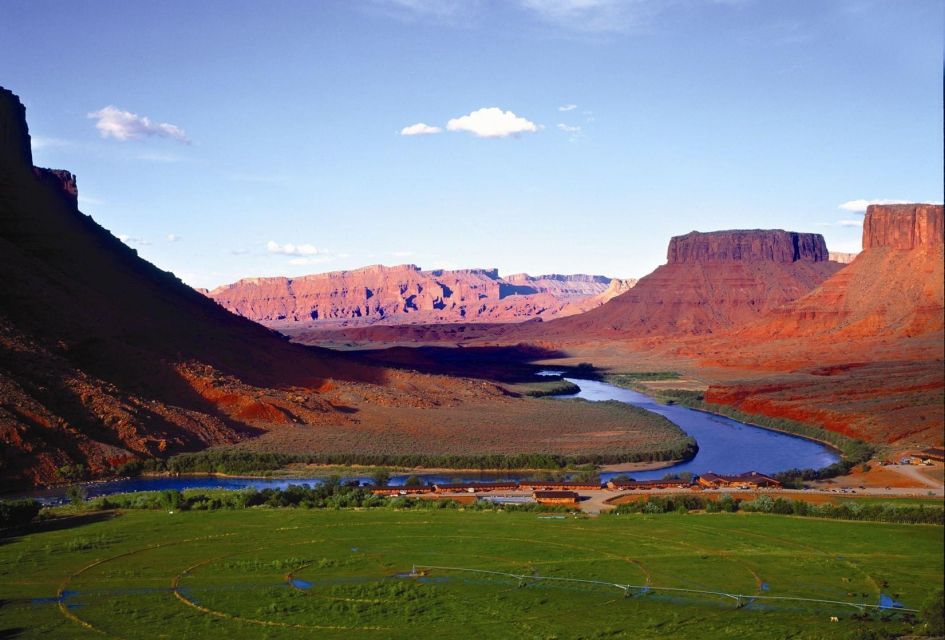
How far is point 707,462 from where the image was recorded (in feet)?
273

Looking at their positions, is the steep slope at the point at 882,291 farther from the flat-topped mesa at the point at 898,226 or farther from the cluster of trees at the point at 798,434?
the cluster of trees at the point at 798,434

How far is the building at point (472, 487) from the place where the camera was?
68.6 metres

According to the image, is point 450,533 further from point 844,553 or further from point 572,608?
point 844,553

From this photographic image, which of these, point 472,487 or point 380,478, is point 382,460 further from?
point 472,487

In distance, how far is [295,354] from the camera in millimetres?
121188

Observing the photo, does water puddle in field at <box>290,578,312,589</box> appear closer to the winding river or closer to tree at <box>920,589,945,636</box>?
tree at <box>920,589,945,636</box>

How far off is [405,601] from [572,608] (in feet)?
20.1

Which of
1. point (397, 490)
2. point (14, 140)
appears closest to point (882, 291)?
point (397, 490)

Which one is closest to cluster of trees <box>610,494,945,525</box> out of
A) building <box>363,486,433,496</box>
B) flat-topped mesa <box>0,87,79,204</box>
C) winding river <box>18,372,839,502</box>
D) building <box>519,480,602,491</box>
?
building <box>519,480,602,491</box>

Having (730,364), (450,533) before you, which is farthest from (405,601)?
(730,364)

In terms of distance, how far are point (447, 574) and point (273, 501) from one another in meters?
20.1

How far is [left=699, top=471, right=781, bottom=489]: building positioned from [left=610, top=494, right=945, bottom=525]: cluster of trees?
4525mm

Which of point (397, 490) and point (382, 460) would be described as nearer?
point (397, 490)

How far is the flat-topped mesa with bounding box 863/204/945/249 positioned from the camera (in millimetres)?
158250
